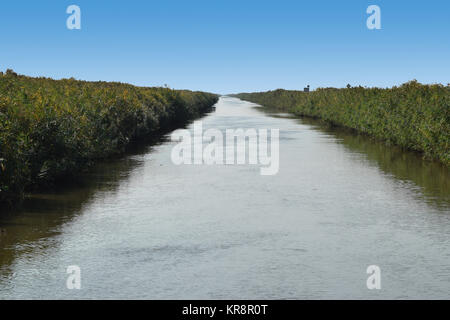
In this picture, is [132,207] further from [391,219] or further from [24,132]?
[391,219]

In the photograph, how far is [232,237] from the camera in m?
9.43

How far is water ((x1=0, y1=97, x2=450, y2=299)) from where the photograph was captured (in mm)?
7117

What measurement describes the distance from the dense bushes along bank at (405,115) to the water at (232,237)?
10.7 ft

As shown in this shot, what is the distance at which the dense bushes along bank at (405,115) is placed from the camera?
63.6 feet

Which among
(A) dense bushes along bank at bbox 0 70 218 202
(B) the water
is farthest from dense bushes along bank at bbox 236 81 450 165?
(A) dense bushes along bank at bbox 0 70 218 202

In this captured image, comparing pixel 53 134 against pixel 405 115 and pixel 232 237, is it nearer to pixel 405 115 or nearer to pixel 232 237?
pixel 232 237

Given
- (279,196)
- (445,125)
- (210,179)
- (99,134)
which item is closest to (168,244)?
(279,196)

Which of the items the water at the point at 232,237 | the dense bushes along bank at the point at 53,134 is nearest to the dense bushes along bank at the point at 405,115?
the water at the point at 232,237

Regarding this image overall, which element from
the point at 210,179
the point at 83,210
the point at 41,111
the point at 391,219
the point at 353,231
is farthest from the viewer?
the point at 210,179

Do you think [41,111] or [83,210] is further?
[41,111]

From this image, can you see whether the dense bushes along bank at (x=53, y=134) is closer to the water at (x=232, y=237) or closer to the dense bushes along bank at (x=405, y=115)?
the water at (x=232, y=237)

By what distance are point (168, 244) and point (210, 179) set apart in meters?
6.65

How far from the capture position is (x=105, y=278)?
7.39 metres

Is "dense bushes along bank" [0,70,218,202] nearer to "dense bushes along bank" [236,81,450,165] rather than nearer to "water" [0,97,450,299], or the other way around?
"water" [0,97,450,299]
